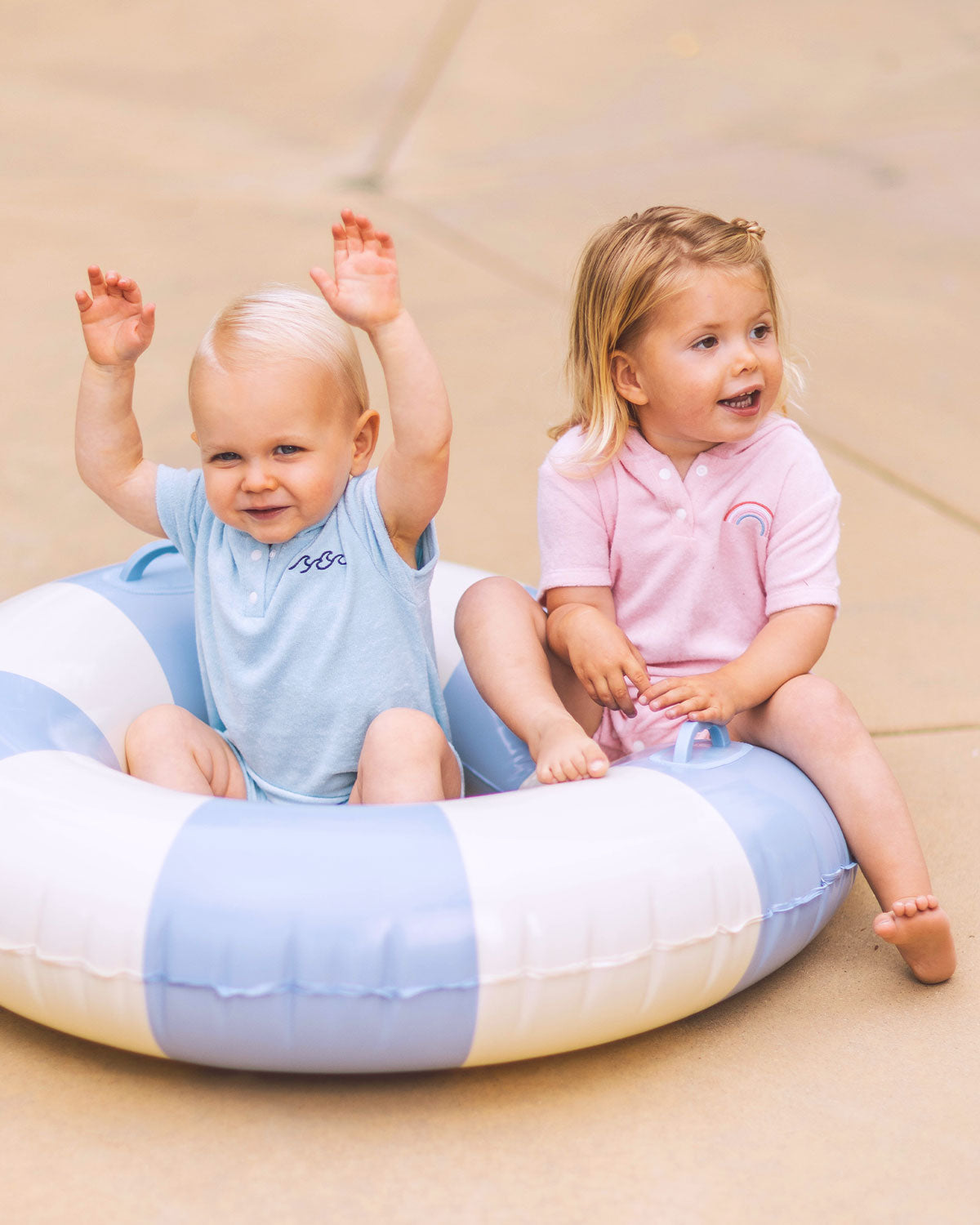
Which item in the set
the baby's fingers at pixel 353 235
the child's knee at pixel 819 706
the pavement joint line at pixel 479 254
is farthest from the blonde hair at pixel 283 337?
the pavement joint line at pixel 479 254

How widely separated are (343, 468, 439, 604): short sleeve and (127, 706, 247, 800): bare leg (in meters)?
0.36

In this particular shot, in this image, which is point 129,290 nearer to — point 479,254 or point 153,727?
point 153,727

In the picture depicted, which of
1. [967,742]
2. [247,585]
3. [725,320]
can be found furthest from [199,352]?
[967,742]

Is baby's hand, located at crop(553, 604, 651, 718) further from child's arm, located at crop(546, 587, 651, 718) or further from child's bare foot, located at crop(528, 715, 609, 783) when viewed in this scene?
child's bare foot, located at crop(528, 715, 609, 783)

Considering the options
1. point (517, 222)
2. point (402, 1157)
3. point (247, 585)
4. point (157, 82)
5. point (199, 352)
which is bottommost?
point (402, 1157)

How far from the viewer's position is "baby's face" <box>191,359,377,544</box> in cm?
188

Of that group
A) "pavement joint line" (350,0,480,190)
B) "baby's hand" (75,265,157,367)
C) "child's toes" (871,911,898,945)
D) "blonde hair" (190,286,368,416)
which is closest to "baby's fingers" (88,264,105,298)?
"baby's hand" (75,265,157,367)

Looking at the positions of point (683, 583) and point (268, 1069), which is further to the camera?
point (683, 583)

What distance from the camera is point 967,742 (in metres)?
2.56

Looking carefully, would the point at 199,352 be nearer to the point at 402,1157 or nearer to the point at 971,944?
the point at 402,1157

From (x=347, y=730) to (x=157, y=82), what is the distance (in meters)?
4.99

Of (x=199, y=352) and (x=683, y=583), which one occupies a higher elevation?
(x=199, y=352)

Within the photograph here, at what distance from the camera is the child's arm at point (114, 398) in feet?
6.63

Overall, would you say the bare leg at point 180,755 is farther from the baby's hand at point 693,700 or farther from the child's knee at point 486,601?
the baby's hand at point 693,700
